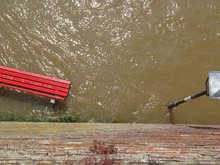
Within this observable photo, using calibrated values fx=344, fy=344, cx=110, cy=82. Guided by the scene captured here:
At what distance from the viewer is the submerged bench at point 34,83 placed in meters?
8.90

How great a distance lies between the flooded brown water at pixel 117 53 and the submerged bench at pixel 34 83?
24 cm

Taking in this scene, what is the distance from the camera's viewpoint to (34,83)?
8.94m

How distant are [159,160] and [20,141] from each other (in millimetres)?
2197

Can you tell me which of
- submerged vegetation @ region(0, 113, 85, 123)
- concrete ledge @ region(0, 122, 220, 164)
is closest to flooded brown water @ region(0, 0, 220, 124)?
submerged vegetation @ region(0, 113, 85, 123)

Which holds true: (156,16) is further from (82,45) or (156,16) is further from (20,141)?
(20,141)

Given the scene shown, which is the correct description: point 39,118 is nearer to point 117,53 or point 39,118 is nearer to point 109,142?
point 117,53

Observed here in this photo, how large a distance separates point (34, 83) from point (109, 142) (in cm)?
423

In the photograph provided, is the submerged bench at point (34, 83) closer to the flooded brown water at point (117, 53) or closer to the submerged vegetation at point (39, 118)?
the flooded brown water at point (117, 53)

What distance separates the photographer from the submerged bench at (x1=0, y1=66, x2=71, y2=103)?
8.90 metres

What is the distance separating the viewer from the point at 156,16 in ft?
32.0

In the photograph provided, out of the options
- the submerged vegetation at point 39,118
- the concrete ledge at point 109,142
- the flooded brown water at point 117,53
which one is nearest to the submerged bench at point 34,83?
the flooded brown water at point 117,53

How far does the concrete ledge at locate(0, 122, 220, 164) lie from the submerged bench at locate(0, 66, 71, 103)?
2.23m

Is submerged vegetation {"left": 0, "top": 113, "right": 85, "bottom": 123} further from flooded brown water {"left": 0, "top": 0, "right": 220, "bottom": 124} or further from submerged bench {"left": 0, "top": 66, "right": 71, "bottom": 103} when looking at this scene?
submerged bench {"left": 0, "top": 66, "right": 71, "bottom": 103}

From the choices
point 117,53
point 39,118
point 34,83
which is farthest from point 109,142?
point 117,53
